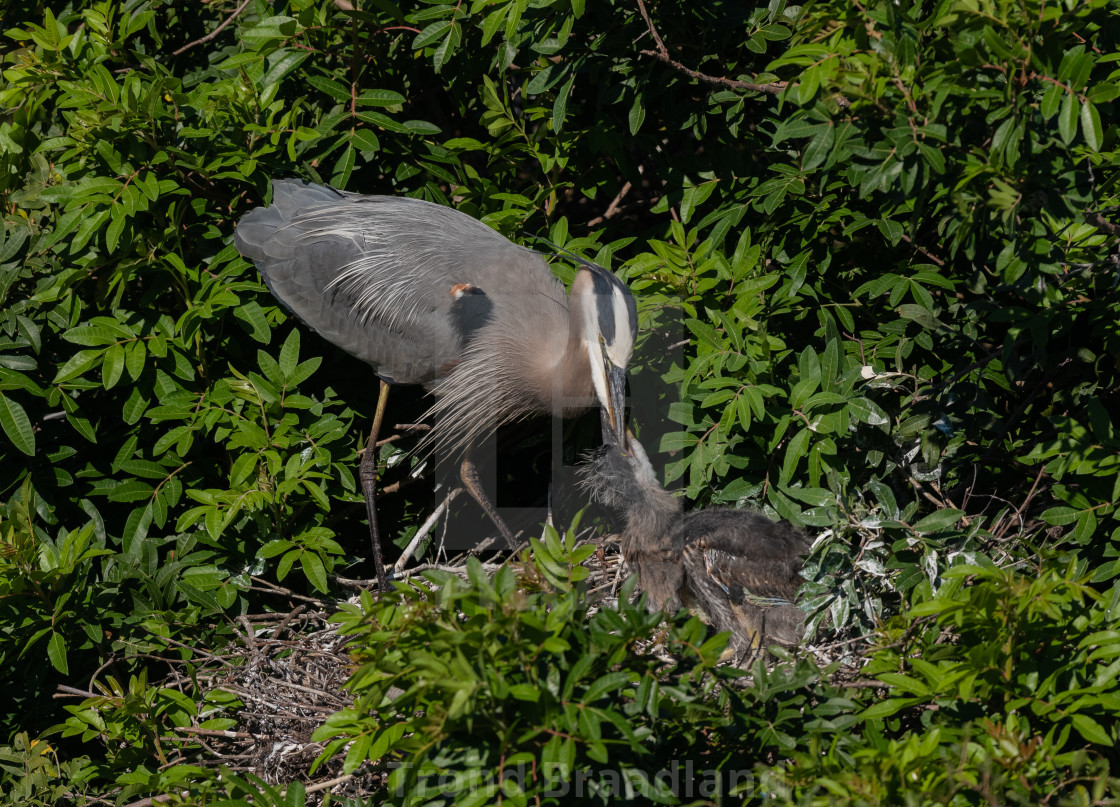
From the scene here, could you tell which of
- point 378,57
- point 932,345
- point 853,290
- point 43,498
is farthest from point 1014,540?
point 43,498

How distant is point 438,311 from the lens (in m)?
3.90

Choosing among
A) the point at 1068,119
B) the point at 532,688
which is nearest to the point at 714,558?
the point at 532,688

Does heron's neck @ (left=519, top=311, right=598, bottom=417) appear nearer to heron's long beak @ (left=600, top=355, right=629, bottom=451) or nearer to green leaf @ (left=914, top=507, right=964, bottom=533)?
heron's long beak @ (left=600, top=355, right=629, bottom=451)

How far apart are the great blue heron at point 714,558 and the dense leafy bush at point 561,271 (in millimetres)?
148

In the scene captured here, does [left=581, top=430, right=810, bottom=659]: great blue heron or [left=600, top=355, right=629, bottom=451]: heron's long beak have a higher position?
[left=600, top=355, right=629, bottom=451]: heron's long beak

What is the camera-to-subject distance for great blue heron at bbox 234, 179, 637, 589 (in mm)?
3832

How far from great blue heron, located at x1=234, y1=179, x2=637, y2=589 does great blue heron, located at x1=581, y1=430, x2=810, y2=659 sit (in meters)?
0.54

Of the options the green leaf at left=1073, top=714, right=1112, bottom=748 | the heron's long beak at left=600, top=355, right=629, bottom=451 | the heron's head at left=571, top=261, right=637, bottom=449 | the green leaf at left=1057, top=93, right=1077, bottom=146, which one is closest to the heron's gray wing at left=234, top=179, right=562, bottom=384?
the heron's head at left=571, top=261, right=637, bottom=449

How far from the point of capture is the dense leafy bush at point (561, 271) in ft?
8.64

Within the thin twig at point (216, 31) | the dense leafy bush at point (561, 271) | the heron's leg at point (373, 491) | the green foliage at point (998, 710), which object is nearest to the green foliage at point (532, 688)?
the green foliage at point (998, 710)

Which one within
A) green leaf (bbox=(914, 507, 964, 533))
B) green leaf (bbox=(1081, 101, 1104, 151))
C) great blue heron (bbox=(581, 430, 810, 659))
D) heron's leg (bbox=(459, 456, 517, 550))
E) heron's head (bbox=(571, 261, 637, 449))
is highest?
green leaf (bbox=(1081, 101, 1104, 151))

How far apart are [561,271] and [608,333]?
1.84ft

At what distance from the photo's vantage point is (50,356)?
3.61 metres

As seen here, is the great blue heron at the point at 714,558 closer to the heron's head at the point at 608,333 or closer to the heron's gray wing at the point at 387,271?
the heron's head at the point at 608,333
